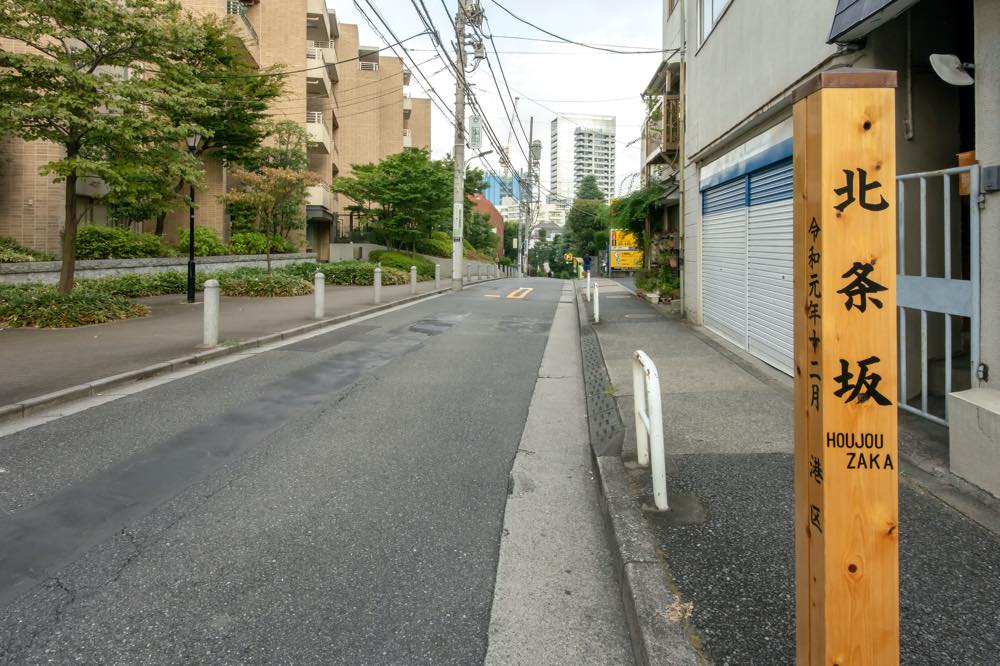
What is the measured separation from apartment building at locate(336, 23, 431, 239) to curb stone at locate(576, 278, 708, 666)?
128ft

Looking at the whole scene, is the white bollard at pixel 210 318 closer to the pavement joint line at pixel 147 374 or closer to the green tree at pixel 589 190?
the pavement joint line at pixel 147 374

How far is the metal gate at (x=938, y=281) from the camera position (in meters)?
4.66

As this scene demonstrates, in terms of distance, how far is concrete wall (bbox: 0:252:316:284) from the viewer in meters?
16.0

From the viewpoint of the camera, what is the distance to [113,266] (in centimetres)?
1877

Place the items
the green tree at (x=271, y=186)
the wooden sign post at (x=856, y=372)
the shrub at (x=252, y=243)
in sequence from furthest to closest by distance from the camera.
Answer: the shrub at (x=252, y=243)
the green tree at (x=271, y=186)
the wooden sign post at (x=856, y=372)

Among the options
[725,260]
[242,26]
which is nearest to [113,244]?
[242,26]

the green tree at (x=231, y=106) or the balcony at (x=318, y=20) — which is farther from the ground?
the balcony at (x=318, y=20)

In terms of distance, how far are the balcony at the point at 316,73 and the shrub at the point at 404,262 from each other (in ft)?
29.4

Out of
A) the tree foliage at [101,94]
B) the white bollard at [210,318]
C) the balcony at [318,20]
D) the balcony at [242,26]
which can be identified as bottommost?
the white bollard at [210,318]

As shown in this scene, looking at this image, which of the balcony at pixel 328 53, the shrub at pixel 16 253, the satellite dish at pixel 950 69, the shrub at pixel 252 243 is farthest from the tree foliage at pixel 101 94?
the balcony at pixel 328 53

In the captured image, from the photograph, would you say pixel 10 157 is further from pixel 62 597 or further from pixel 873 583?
pixel 873 583

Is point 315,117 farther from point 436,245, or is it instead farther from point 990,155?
point 990,155

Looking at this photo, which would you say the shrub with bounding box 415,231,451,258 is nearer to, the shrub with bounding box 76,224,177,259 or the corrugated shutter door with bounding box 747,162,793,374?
the shrub with bounding box 76,224,177,259

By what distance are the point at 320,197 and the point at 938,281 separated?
3181 cm
